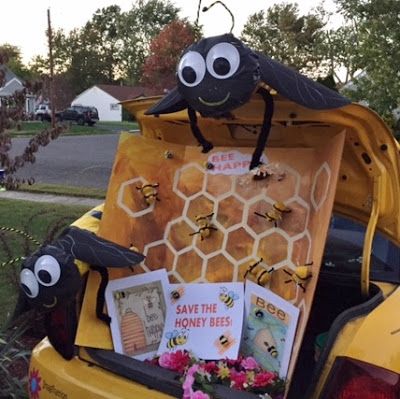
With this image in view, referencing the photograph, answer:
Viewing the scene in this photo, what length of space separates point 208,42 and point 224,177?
79cm

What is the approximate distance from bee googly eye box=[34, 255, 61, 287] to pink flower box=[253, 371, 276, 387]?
32.1 inches

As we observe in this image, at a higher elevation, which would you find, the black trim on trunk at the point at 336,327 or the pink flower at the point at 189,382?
the black trim on trunk at the point at 336,327

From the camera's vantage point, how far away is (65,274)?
7.97 feet

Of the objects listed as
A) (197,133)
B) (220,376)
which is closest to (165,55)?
(197,133)

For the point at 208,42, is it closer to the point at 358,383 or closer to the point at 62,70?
the point at 358,383

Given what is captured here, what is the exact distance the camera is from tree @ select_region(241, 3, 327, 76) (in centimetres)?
3925

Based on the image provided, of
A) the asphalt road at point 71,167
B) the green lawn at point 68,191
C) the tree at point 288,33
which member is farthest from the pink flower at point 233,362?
the tree at point 288,33

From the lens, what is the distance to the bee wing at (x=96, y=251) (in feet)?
8.32

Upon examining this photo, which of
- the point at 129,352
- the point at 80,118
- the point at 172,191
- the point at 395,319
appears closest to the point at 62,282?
the point at 129,352

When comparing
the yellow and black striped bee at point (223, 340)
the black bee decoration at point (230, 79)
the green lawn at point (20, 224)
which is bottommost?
the green lawn at point (20, 224)

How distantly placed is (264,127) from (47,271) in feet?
3.26

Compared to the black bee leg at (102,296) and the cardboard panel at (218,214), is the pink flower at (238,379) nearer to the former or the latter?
the cardboard panel at (218,214)

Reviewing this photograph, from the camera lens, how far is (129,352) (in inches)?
103

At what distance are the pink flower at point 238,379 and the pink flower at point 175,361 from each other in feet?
0.64
